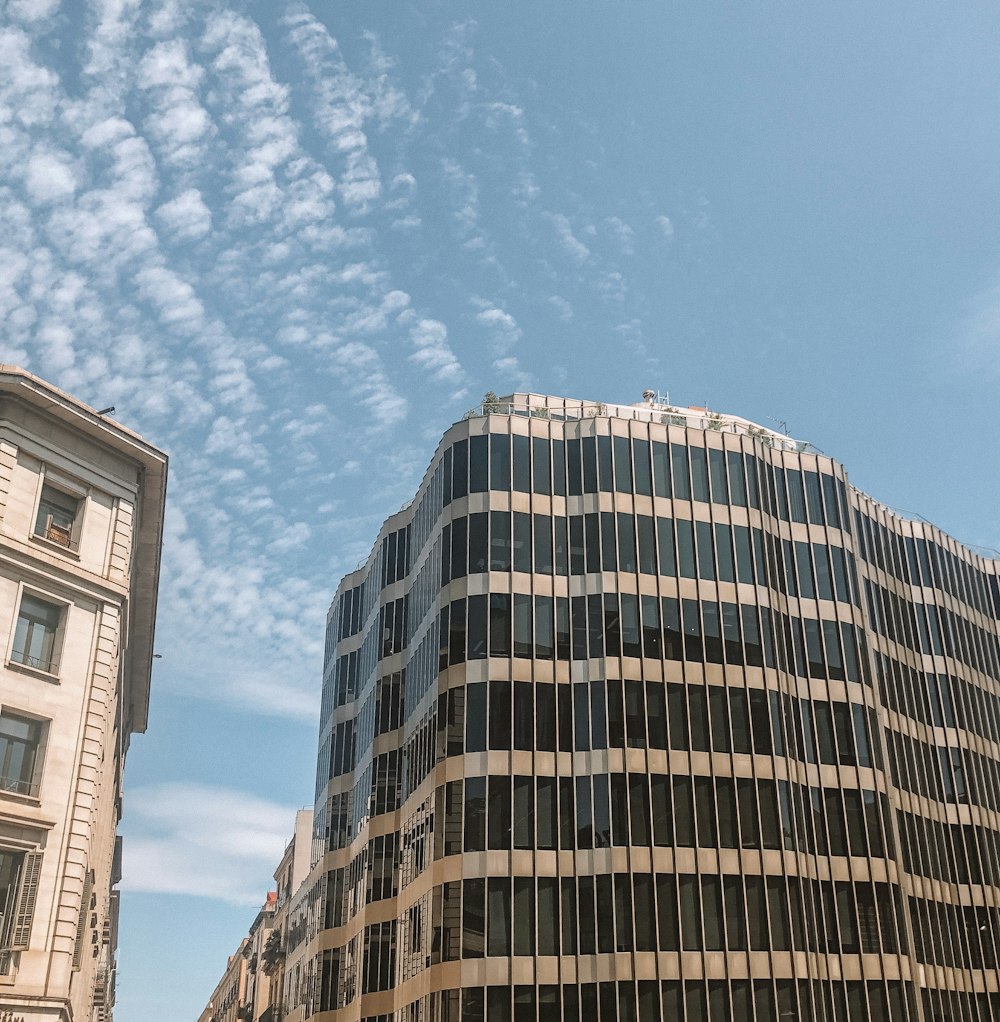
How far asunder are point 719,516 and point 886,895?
56.8ft

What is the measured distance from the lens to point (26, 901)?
29.0 m

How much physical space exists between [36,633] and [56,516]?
3.56 metres

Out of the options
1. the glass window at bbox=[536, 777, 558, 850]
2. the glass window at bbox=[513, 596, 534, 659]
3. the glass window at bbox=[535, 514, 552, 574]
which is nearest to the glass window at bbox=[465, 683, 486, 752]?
the glass window at bbox=[513, 596, 534, 659]

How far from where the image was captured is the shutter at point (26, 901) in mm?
28438

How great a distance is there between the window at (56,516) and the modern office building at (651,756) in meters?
18.3

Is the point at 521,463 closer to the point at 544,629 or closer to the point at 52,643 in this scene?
the point at 544,629

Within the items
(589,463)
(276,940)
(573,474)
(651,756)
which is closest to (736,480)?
(589,463)

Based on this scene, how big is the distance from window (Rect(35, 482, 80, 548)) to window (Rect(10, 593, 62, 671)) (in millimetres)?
1861

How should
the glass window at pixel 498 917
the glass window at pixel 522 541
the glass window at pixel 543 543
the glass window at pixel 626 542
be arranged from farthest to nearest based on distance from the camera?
the glass window at pixel 626 542 → the glass window at pixel 543 543 → the glass window at pixel 522 541 → the glass window at pixel 498 917

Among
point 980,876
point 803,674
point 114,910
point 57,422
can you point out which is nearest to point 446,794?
point 803,674

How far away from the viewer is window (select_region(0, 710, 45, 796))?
2997 centimetres

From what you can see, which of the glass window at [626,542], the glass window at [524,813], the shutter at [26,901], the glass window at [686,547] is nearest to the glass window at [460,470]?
the glass window at [626,542]

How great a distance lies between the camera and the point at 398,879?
51031 mm

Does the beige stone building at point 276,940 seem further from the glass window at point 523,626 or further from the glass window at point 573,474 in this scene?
the glass window at point 573,474
